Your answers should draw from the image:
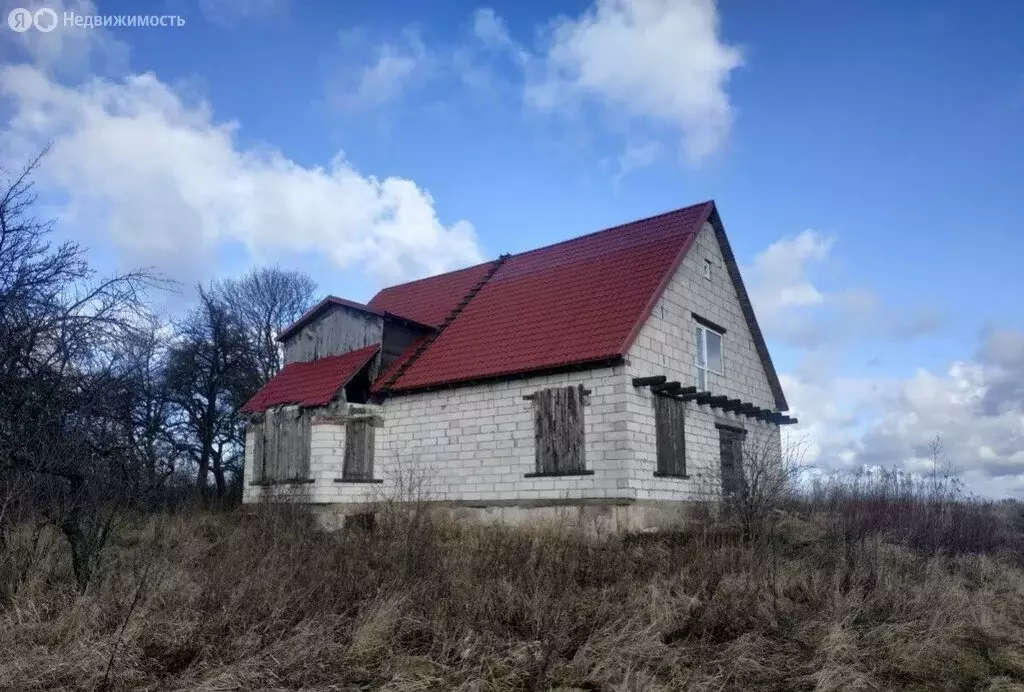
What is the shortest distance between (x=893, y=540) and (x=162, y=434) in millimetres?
21803

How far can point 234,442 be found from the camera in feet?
94.9

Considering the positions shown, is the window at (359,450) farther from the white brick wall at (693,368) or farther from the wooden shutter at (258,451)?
the white brick wall at (693,368)

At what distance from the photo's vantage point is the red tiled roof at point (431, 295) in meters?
21.0

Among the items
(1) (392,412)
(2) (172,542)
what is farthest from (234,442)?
(2) (172,542)

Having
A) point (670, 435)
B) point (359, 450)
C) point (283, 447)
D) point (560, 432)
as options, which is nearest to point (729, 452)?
point (670, 435)

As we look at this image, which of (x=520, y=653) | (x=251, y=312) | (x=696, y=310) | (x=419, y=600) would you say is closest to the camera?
(x=520, y=653)

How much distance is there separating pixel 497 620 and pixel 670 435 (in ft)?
28.4

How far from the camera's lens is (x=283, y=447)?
1816 centimetres

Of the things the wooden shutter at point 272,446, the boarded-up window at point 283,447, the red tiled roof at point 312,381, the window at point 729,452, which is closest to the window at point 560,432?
the window at point 729,452

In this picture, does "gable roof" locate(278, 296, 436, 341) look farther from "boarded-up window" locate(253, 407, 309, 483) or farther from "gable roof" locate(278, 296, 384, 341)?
"boarded-up window" locate(253, 407, 309, 483)

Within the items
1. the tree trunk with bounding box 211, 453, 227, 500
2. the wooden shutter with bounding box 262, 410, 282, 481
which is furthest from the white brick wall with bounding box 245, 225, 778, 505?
the tree trunk with bounding box 211, 453, 227, 500

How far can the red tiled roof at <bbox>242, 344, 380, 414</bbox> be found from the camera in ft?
58.0

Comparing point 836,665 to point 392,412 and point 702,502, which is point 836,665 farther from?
point 392,412

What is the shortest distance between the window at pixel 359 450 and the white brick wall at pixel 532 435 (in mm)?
180
